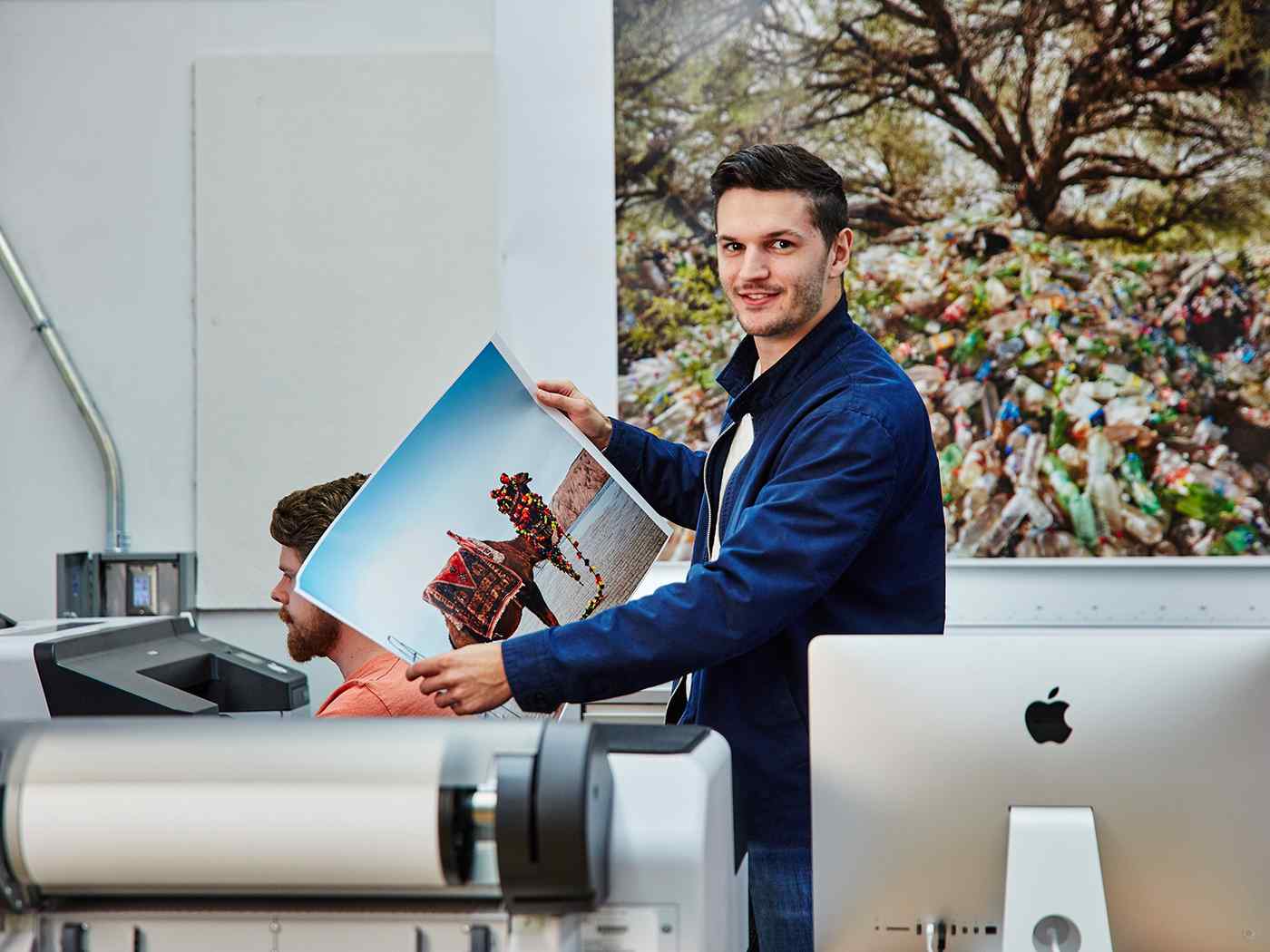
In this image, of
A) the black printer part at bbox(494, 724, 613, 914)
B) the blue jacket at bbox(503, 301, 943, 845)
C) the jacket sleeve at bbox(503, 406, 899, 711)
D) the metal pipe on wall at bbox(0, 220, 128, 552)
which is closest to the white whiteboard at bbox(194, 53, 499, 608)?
the metal pipe on wall at bbox(0, 220, 128, 552)

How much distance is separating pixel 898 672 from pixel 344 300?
95.5 inches

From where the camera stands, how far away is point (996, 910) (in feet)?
4.08

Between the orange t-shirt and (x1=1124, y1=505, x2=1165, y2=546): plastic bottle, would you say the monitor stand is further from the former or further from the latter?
(x1=1124, y1=505, x2=1165, y2=546): plastic bottle

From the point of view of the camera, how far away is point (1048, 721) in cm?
121

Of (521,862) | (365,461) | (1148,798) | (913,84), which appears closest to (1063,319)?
(913,84)

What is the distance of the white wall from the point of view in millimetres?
3314

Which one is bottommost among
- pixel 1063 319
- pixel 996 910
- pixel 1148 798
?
pixel 996 910

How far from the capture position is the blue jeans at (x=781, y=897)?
4.91 ft

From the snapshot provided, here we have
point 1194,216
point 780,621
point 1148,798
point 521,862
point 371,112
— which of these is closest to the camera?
point 521,862

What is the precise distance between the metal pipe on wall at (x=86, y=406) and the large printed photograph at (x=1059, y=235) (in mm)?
1797

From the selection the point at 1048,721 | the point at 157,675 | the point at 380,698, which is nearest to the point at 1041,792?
the point at 1048,721

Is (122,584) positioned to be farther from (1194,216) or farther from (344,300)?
(1194,216)

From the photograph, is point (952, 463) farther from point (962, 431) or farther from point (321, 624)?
point (321, 624)

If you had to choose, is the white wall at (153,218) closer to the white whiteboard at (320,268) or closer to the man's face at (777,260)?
the white whiteboard at (320,268)
